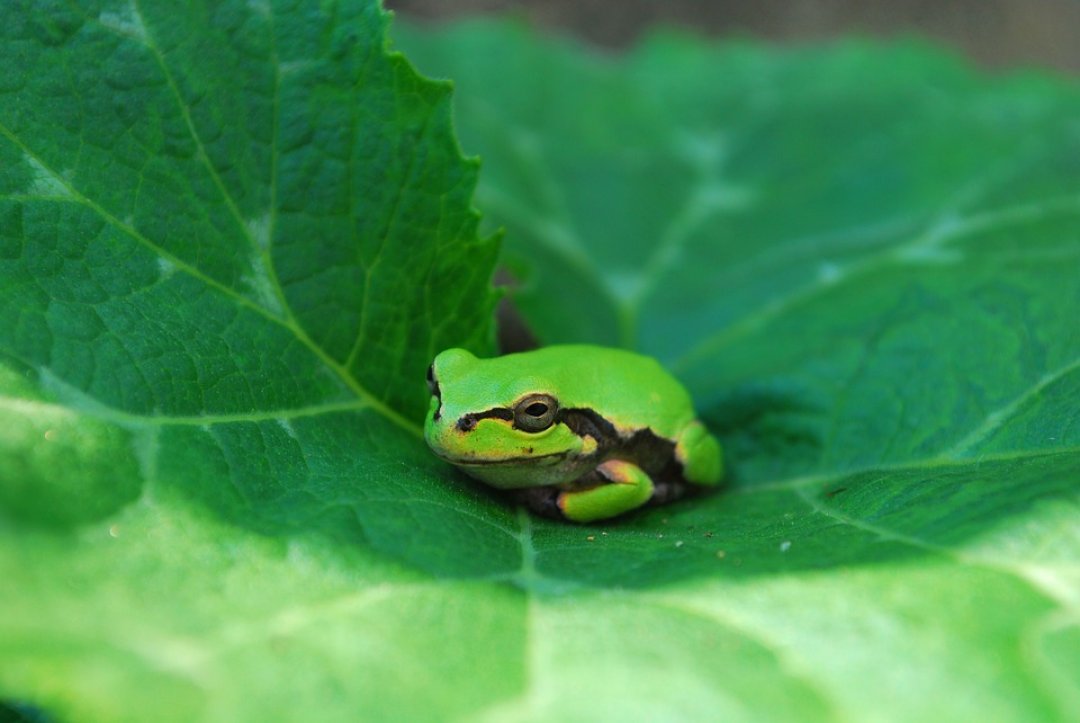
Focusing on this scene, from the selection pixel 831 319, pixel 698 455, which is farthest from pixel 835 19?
pixel 698 455

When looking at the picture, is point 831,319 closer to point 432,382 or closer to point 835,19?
point 432,382

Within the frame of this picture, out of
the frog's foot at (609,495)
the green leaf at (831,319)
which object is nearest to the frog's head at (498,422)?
the frog's foot at (609,495)

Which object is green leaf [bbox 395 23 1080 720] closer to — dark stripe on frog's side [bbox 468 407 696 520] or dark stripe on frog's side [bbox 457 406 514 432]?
dark stripe on frog's side [bbox 468 407 696 520]

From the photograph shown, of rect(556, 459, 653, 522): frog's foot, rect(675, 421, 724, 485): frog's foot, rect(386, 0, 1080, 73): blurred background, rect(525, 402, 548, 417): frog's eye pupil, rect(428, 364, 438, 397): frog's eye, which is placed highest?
rect(386, 0, 1080, 73): blurred background

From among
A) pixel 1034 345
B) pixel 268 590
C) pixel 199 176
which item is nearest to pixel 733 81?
pixel 1034 345

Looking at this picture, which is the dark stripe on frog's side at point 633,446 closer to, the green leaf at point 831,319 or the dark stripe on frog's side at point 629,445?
the dark stripe on frog's side at point 629,445

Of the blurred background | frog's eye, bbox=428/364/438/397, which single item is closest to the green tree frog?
frog's eye, bbox=428/364/438/397

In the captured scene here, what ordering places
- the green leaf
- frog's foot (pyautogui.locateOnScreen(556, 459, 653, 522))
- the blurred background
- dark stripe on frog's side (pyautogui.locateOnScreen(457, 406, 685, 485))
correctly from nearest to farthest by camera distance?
the green leaf
frog's foot (pyautogui.locateOnScreen(556, 459, 653, 522))
dark stripe on frog's side (pyautogui.locateOnScreen(457, 406, 685, 485))
the blurred background
